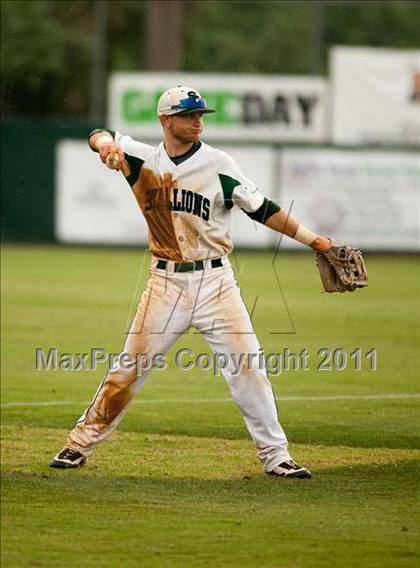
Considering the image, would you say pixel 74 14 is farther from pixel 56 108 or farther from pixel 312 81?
pixel 312 81

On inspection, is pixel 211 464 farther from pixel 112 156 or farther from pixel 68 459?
pixel 112 156

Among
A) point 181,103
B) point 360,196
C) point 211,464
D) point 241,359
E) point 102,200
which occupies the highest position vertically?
point 181,103

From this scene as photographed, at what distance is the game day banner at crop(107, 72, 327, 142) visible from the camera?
29719mm

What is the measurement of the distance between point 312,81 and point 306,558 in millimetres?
24413

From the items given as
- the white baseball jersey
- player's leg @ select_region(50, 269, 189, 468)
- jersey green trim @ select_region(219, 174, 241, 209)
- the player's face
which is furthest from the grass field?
the player's face

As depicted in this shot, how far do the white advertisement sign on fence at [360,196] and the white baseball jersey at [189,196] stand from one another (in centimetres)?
1888

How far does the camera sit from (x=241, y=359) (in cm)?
802

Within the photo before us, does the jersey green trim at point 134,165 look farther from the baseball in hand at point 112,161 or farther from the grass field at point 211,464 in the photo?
the grass field at point 211,464

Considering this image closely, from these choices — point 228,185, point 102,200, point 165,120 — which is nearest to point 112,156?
point 165,120

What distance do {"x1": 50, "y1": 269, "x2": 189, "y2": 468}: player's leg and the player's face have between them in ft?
2.68

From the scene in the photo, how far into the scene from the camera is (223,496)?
755 centimetres

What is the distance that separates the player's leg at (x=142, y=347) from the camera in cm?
805

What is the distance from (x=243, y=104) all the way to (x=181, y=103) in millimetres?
22451

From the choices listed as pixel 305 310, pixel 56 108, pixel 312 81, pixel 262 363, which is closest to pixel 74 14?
pixel 56 108
